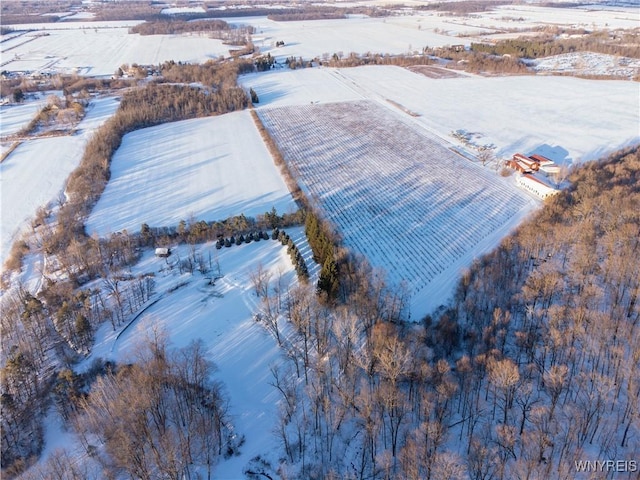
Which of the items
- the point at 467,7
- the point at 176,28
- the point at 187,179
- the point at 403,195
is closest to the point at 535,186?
the point at 403,195

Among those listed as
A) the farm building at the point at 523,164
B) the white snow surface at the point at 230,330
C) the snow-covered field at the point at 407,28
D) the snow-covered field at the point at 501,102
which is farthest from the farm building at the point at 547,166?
the snow-covered field at the point at 407,28

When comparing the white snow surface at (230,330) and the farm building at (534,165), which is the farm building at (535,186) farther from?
the white snow surface at (230,330)

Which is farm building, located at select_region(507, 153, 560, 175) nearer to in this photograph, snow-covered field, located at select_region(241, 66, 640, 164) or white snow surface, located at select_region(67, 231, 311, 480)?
snow-covered field, located at select_region(241, 66, 640, 164)

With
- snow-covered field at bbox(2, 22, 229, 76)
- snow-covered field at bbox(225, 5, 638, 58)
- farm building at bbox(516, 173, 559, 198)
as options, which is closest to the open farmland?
farm building at bbox(516, 173, 559, 198)

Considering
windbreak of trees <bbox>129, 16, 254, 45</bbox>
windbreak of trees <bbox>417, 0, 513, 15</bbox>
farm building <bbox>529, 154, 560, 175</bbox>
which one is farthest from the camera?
windbreak of trees <bbox>417, 0, 513, 15</bbox>

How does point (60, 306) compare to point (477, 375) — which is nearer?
point (477, 375)

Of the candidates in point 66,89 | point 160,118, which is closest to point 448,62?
point 160,118

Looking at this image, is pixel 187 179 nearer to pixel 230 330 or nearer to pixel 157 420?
pixel 230 330
